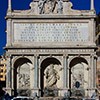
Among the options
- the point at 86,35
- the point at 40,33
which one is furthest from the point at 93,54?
the point at 40,33

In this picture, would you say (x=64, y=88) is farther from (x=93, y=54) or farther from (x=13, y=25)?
(x=13, y=25)

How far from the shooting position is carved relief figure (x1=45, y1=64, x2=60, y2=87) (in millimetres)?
57656

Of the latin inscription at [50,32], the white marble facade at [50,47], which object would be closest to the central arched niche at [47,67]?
the white marble facade at [50,47]

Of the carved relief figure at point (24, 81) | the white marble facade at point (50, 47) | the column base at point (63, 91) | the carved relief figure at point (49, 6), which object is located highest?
the carved relief figure at point (49, 6)

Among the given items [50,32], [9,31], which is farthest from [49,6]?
[9,31]

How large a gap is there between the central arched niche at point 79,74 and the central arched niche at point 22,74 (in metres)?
4.73

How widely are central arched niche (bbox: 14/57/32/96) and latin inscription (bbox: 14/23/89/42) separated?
8.22ft

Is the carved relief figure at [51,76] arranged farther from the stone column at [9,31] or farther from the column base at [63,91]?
the stone column at [9,31]

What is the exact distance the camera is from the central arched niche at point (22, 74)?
57.9 meters

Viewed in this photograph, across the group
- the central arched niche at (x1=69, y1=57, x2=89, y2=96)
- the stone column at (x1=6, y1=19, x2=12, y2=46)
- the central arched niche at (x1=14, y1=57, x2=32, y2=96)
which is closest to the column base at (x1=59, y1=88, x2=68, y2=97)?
the central arched niche at (x1=69, y1=57, x2=89, y2=96)

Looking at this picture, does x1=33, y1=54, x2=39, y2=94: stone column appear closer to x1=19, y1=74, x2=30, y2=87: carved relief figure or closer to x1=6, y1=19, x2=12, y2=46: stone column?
x1=19, y1=74, x2=30, y2=87: carved relief figure

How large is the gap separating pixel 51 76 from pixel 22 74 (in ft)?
10.8

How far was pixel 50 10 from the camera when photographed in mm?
58250

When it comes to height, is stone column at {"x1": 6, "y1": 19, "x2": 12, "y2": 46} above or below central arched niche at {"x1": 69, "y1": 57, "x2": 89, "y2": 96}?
above
